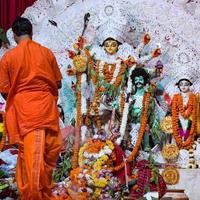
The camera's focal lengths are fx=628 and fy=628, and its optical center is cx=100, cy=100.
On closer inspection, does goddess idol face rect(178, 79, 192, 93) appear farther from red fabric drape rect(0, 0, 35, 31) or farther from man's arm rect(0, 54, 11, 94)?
man's arm rect(0, 54, 11, 94)

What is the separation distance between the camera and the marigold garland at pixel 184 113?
21.8 feet

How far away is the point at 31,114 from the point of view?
4.56m

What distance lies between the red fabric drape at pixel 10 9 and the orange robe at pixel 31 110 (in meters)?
2.52

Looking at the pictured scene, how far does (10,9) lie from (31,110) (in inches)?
113

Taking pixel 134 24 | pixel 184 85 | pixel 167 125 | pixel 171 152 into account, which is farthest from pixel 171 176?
pixel 134 24

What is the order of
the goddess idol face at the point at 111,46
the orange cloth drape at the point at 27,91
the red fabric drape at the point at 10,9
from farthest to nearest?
the red fabric drape at the point at 10,9 < the goddess idol face at the point at 111,46 < the orange cloth drape at the point at 27,91

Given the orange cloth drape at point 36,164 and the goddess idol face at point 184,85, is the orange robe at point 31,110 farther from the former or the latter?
the goddess idol face at point 184,85

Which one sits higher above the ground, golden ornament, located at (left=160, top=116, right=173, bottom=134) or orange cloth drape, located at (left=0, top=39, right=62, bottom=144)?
orange cloth drape, located at (left=0, top=39, right=62, bottom=144)

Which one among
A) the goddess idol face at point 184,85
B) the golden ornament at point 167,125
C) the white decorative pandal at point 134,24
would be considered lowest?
the golden ornament at point 167,125

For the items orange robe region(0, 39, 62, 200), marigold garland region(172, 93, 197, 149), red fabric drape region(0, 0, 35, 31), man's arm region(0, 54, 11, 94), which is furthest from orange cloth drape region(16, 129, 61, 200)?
red fabric drape region(0, 0, 35, 31)

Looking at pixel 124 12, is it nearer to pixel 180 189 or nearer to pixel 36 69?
pixel 180 189

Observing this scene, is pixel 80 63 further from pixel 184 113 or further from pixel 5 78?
pixel 5 78

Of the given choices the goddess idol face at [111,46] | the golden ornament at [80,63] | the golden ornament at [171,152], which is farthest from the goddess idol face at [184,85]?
the golden ornament at [80,63]

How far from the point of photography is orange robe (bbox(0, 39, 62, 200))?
4.50m
